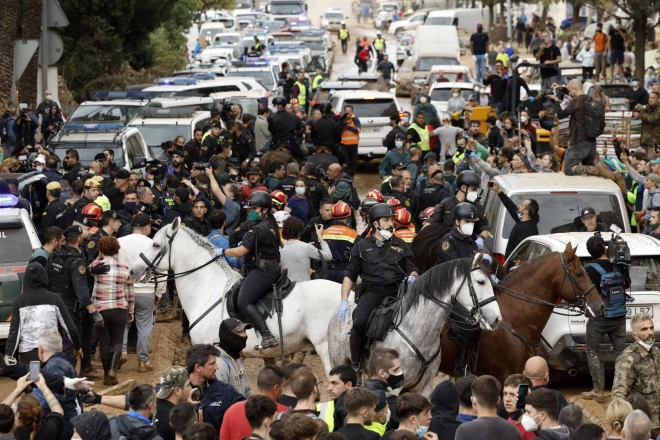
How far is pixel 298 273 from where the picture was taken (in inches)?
530

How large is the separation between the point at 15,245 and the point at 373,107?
1450cm

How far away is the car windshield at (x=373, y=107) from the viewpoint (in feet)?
90.3

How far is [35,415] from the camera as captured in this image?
808 cm

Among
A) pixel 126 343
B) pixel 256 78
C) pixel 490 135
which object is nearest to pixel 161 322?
pixel 126 343

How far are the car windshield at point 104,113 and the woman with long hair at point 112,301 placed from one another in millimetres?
11978

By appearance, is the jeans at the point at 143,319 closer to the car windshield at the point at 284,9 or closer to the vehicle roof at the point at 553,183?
the vehicle roof at the point at 553,183

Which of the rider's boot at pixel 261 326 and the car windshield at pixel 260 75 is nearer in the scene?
the rider's boot at pixel 261 326

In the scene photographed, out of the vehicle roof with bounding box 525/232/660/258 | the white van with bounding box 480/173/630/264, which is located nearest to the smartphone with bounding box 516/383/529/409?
the vehicle roof with bounding box 525/232/660/258

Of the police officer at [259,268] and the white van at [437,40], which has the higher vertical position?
the white van at [437,40]

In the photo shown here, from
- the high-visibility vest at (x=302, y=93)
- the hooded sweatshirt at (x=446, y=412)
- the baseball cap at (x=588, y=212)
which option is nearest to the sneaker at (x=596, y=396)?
the baseball cap at (x=588, y=212)

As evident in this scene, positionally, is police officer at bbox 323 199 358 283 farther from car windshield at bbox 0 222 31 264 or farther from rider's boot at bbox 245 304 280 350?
car windshield at bbox 0 222 31 264

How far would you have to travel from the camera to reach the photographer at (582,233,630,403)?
12180mm

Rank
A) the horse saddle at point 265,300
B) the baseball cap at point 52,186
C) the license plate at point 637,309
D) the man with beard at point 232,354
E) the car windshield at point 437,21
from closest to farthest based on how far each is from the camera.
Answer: the man with beard at point 232,354 → the horse saddle at point 265,300 → the license plate at point 637,309 → the baseball cap at point 52,186 → the car windshield at point 437,21

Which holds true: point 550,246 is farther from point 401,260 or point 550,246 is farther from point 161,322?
point 161,322
